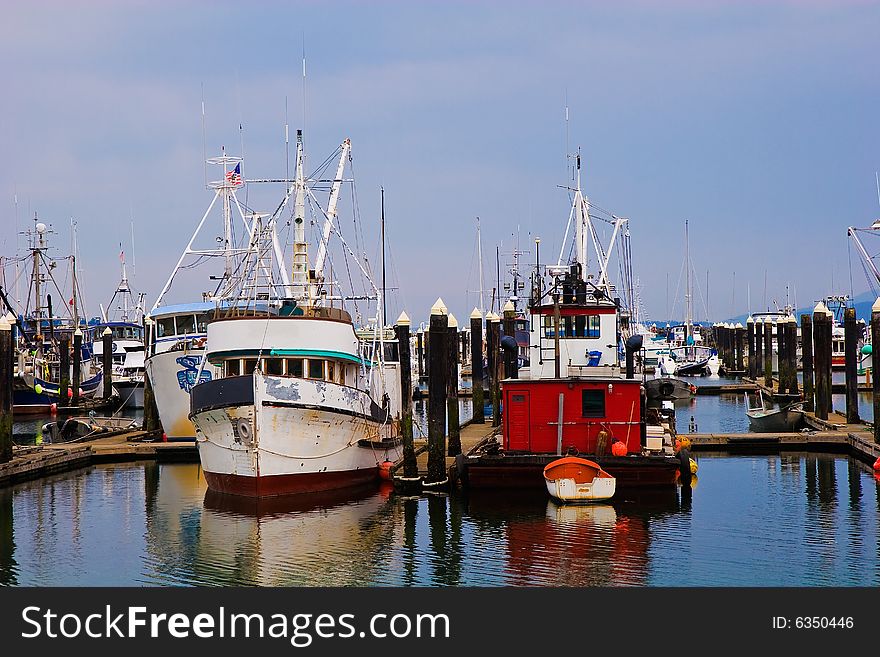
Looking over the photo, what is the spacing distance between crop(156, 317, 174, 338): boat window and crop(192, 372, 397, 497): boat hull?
16.8 m

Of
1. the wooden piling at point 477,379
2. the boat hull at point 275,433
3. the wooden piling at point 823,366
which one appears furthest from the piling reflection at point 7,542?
the wooden piling at point 823,366

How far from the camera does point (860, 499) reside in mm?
31953

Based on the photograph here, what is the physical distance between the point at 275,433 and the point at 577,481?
8609 millimetres

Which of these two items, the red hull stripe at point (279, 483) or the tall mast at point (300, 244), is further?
the tall mast at point (300, 244)

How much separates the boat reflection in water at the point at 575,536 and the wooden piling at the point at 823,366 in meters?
17.7

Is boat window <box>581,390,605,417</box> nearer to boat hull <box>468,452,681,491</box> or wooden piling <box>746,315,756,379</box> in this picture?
boat hull <box>468,452,681,491</box>

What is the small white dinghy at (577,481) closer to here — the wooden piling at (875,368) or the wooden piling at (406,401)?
the wooden piling at (406,401)

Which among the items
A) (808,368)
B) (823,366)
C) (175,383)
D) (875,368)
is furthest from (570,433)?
(808,368)

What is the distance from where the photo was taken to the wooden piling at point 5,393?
36812 millimetres

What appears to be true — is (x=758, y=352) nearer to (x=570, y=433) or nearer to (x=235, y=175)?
(x=235, y=175)

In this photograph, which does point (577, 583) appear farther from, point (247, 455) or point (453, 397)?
point (453, 397)

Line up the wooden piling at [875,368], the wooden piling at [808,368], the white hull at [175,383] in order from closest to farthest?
the wooden piling at [875,368]
the white hull at [175,383]
the wooden piling at [808,368]

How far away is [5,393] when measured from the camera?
36844mm

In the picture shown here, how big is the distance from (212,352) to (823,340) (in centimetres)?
2795
